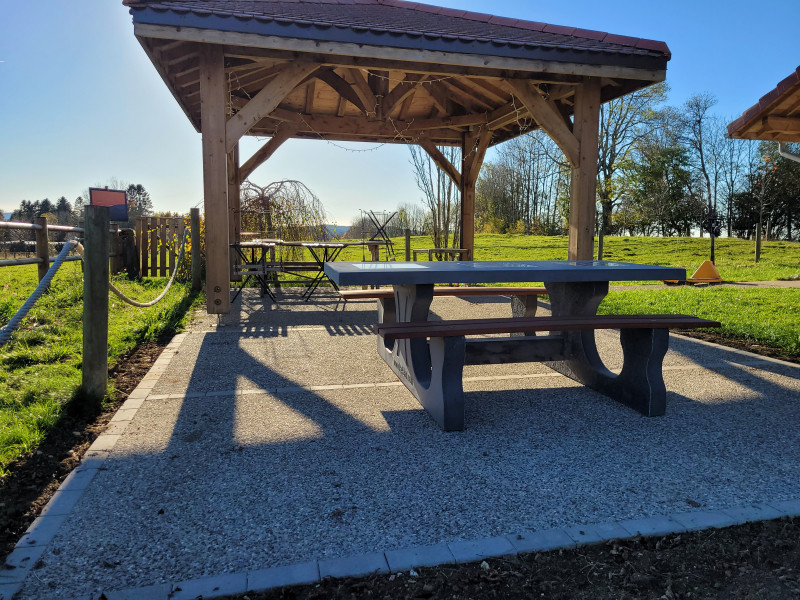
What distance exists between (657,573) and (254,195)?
41.3 ft

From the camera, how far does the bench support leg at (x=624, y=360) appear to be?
3463 millimetres

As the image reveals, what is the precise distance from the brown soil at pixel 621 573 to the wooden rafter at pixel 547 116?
5.73 m

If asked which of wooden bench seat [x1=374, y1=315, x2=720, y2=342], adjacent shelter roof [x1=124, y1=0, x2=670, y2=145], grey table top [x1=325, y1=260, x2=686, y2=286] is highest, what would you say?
adjacent shelter roof [x1=124, y1=0, x2=670, y2=145]

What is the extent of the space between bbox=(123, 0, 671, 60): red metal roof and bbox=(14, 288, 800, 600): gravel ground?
3.67 metres

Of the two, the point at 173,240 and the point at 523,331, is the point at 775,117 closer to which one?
the point at 523,331

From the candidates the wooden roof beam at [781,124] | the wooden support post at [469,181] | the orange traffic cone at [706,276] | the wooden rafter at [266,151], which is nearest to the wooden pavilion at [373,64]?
the wooden rafter at [266,151]

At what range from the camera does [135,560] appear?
75.4 inches

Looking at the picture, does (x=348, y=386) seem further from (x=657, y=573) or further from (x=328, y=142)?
(x=328, y=142)

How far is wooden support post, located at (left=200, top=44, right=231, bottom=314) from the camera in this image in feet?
19.8

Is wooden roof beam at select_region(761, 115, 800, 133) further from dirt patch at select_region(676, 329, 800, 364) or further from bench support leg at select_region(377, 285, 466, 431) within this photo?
bench support leg at select_region(377, 285, 466, 431)

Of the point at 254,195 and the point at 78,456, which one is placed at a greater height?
the point at 254,195

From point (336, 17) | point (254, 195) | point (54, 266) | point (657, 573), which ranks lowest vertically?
point (657, 573)

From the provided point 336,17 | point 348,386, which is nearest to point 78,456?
point 348,386

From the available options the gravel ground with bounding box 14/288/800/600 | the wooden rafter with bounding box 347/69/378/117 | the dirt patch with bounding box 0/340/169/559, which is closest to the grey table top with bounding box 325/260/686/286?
the gravel ground with bounding box 14/288/800/600
